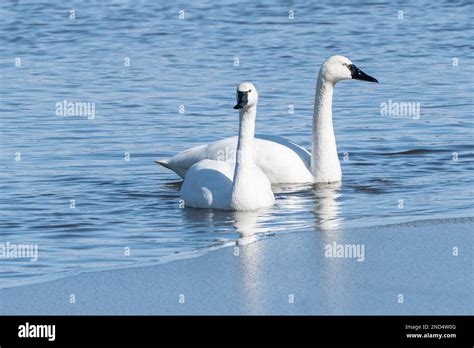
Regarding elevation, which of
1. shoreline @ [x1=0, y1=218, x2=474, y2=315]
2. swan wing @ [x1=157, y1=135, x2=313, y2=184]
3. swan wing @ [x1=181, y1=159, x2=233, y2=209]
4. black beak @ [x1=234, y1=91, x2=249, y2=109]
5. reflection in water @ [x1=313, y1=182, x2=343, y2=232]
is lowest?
shoreline @ [x1=0, y1=218, x2=474, y2=315]

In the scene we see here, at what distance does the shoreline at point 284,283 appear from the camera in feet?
25.2

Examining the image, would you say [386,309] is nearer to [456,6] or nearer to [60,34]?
[60,34]

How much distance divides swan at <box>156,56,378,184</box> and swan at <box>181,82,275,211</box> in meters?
0.85

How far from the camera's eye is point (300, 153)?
12586 millimetres

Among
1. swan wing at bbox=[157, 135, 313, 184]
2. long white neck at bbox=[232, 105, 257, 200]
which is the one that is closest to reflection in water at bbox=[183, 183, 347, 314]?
swan wing at bbox=[157, 135, 313, 184]

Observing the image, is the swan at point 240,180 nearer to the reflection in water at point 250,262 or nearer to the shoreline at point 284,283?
the reflection in water at point 250,262

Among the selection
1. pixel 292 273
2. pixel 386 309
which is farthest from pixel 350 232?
pixel 386 309

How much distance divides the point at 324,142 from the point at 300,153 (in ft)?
0.87

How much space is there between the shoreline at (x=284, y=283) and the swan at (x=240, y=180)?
1373 millimetres

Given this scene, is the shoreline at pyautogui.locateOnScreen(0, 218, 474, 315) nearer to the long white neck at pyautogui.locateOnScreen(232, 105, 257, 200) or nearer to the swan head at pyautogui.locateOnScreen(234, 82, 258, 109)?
the long white neck at pyautogui.locateOnScreen(232, 105, 257, 200)

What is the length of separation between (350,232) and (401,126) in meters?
5.47

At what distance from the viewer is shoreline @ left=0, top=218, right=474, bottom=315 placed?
7.67m

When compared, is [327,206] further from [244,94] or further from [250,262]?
[250,262]

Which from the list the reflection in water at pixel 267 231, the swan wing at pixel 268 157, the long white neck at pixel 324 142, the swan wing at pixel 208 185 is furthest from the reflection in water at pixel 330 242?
the swan wing at pixel 208 185
